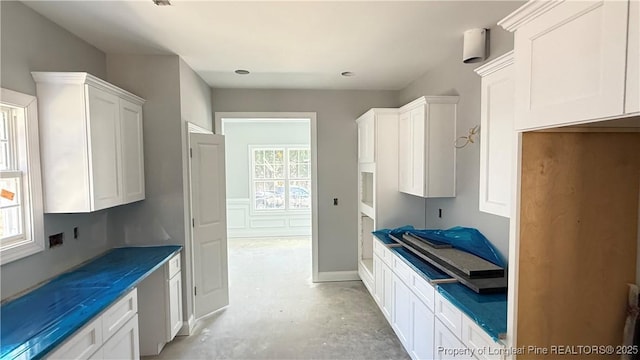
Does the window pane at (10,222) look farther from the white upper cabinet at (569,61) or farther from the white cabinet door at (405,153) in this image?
the white cabinet door at (405,153)

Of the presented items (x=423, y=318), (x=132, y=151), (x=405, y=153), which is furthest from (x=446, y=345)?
(x=132, y=151)

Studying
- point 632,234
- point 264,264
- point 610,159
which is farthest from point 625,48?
point 264,264

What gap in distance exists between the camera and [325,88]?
13.5ft

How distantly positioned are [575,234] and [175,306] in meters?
2.96

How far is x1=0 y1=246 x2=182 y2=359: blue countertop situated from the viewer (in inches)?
54.1

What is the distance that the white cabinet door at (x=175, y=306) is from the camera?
266 cm

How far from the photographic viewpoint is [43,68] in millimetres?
2072

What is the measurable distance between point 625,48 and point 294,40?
2134mm

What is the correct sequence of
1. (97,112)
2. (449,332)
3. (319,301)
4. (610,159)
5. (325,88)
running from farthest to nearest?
1. (325,88)
2. (319,301)
3. (97,112)
4. (449,332)
5. (610,159)

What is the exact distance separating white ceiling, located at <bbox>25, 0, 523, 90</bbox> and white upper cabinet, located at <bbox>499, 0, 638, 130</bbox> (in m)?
0.93

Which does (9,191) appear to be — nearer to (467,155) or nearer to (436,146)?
(436,146)

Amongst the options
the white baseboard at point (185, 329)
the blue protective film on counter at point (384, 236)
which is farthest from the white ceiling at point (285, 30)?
the white baseboard at point (185, 329)

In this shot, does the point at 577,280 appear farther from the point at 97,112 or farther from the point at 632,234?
the point at 97,112

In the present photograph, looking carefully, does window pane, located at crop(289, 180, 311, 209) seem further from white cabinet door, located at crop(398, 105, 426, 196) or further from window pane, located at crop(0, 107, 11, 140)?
window pane, located at crop(0, 107, 11, 140)
